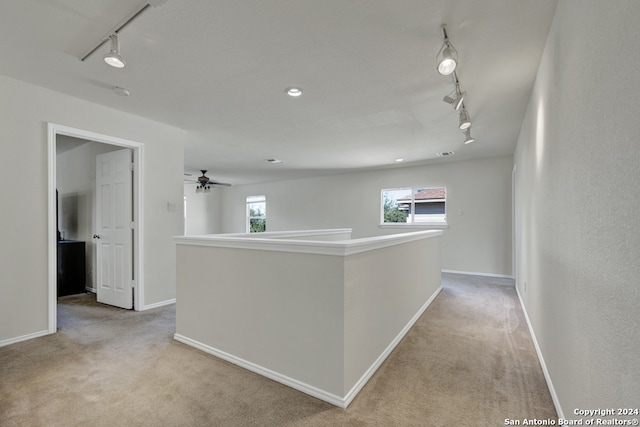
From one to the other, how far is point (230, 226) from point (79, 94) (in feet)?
25.3

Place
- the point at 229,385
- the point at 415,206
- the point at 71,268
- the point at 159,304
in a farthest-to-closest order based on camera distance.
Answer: the point at 415,206 → the point at 71,268 → the point at 159,304 → the point at 229,385

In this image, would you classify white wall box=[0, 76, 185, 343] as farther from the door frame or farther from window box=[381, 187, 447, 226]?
window box=[381, 187, 447, 226]

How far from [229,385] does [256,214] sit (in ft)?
26.6

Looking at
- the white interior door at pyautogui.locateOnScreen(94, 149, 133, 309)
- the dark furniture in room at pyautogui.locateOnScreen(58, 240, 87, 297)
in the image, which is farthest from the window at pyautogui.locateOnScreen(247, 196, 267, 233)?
the white interior door at pyautogui.locateOnScreen(94, 149, 133, 309)

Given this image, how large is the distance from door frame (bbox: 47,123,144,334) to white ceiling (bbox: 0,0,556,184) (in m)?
0.39

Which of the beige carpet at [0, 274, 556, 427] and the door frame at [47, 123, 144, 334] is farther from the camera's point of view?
the door frame at [47, 123, 144, 334]

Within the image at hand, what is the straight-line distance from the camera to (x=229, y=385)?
200 centimetres

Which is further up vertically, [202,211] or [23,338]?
[202,211]

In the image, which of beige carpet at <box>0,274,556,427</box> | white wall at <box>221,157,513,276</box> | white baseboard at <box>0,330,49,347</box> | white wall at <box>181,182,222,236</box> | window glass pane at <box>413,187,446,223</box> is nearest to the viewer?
beige carpet at <box>0,274,556,427</box>

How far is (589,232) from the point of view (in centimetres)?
121

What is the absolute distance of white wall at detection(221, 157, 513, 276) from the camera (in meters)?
5.79

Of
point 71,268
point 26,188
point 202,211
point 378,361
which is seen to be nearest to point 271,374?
point 378,361

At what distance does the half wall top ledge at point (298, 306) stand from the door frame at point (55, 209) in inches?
49.9

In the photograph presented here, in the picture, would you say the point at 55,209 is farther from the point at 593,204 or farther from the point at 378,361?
the point at 593,204
